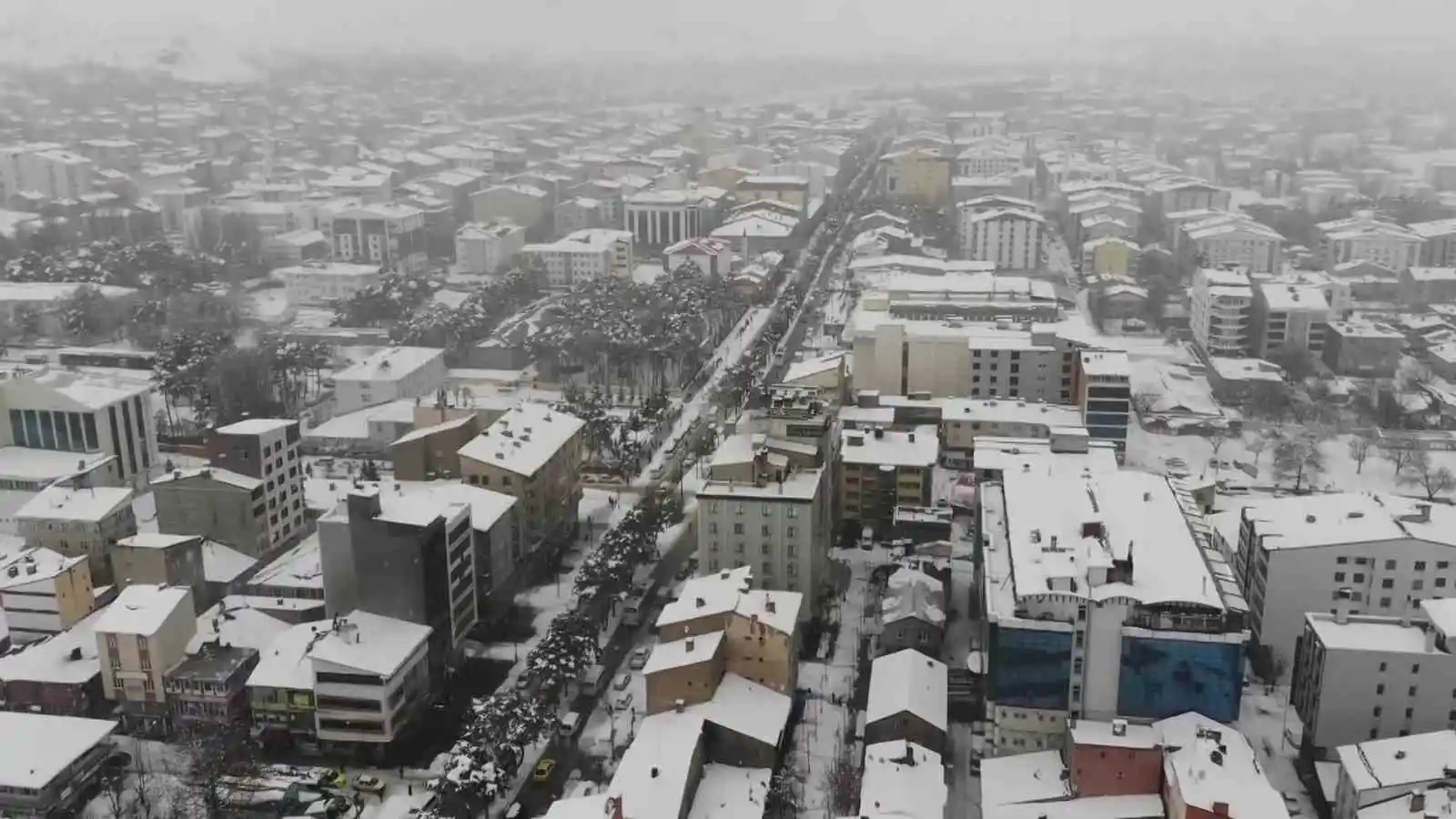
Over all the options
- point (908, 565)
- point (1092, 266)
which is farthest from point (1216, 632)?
point (1092, 266)

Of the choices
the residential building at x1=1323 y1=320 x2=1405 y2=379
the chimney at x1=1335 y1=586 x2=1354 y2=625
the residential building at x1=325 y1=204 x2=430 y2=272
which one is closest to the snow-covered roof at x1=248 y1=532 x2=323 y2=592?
the chimney at x1=1335 y1=586 x2=1354 y2=625

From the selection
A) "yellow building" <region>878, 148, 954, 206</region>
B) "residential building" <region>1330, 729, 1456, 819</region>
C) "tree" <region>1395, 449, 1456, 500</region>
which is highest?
"yellow building" <region>878, 148, 954, 206</region>

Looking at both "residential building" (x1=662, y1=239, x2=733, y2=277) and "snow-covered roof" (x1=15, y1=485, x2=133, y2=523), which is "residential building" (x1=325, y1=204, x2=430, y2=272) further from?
"snow-covered roof" (x1=15, y1=485, x2=133, y2=523)

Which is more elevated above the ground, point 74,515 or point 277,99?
point 277,99

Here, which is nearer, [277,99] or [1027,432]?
[1027,432]

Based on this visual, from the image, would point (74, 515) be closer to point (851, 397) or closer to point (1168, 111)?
point (851, 397)

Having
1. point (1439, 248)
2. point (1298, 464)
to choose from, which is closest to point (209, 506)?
point (1298, 464)

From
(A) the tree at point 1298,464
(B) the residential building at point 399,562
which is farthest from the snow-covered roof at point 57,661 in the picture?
(A) the tree at point 1298,464

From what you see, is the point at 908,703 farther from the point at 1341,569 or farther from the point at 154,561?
the point at 154,561
